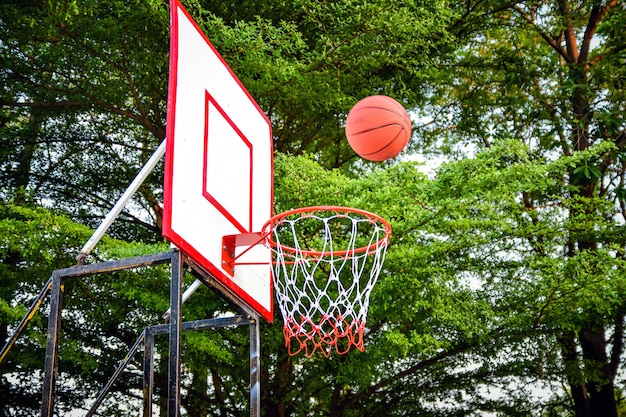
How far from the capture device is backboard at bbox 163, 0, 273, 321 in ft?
14.0

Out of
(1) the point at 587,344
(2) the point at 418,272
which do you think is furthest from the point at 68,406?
(1) the point at 587,344

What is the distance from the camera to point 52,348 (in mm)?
4348

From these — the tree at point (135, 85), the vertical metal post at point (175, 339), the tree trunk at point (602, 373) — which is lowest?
the vertical metal post at point (175, 339)

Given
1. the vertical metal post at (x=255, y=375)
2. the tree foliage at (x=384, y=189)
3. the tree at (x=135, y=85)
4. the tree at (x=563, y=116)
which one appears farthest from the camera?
the tree at (x=563, y=116)

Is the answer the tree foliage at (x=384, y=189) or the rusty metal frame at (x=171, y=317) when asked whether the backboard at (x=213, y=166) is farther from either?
the tree foliage at (x=384, y=189)

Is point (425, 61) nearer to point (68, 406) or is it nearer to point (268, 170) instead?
point (268, 170)

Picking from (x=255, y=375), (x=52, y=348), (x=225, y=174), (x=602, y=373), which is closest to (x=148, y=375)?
(x=255, y=375)

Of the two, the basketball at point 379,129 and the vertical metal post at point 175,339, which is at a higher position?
the basketball at point 379,129

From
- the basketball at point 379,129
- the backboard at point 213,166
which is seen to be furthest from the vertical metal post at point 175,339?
the basketball at point 379,129

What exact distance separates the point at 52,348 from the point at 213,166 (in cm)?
153

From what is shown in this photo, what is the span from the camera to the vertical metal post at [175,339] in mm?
3830

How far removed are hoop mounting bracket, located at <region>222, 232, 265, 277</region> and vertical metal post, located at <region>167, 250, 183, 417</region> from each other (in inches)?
27.9

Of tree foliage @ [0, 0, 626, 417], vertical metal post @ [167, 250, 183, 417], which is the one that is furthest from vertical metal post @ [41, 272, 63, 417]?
tree foliage @ [0, 0, 626, 417]

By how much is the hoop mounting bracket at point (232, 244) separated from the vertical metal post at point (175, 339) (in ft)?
2.33
